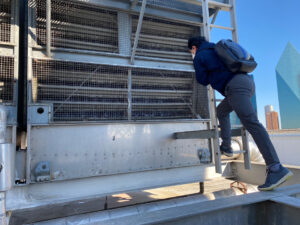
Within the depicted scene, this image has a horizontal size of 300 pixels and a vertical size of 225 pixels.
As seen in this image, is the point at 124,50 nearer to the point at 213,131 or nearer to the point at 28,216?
the point at 213,131

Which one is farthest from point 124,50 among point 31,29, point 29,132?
point 29,132

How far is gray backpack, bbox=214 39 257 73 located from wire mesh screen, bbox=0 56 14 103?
2383 millimetres

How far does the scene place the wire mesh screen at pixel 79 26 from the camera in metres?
2.66

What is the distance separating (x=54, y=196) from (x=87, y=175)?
425 millimetres

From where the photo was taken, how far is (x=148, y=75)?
317 centimetres

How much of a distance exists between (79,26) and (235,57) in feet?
7.07

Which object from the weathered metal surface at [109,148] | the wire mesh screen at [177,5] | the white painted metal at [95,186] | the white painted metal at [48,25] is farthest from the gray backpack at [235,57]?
the white painted metal at [48,25]

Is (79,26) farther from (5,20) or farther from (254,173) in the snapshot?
(254,173)

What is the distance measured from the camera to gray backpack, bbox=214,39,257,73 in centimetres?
184

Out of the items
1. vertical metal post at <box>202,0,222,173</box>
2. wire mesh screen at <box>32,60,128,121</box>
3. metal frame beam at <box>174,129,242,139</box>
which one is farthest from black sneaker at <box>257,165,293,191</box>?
wire mesh screen at <box>32,60,128,121</box>

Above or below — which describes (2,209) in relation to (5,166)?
below

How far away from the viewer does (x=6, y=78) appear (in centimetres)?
243

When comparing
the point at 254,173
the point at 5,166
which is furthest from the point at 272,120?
the point at 5,166

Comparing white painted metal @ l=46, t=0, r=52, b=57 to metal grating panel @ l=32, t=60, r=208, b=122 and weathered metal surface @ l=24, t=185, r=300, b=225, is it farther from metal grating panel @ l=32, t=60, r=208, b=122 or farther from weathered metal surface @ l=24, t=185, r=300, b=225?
weathered metal surface @ l=24, t=185, r=300, b=225
